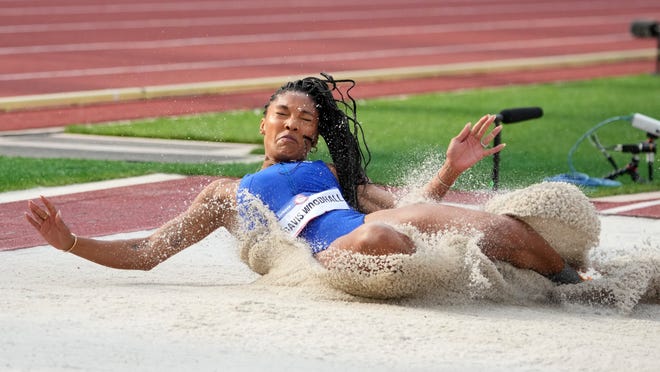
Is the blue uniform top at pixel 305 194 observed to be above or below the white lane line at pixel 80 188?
above

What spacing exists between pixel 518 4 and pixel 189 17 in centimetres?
757

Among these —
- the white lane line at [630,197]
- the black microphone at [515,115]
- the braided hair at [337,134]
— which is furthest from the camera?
the white lane line at [630,197]

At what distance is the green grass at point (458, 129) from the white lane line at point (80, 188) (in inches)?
5.5

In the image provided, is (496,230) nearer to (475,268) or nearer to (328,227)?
(475,268)

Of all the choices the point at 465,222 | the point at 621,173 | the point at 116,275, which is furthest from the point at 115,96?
the point at 465,222

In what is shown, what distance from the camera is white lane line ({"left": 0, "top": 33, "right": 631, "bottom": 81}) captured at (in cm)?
1656

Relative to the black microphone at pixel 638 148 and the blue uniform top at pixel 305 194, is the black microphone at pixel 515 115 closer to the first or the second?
the black microphone at pixel 638 148

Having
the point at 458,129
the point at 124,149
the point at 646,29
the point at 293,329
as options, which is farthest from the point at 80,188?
the point at 646,29

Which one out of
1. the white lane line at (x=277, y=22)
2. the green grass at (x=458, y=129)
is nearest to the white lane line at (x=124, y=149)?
the green grass at (x=458, y=129)

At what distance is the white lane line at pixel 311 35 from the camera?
63.4ft

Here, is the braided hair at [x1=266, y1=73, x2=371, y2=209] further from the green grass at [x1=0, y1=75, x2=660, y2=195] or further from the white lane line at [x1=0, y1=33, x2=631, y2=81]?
the white lane line at [x1=0, y1=33, x2=631, y2=81]

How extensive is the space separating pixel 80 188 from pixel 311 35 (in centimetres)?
1333

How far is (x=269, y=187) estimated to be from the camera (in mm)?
5957

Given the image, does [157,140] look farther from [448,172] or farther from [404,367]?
[404,367]
